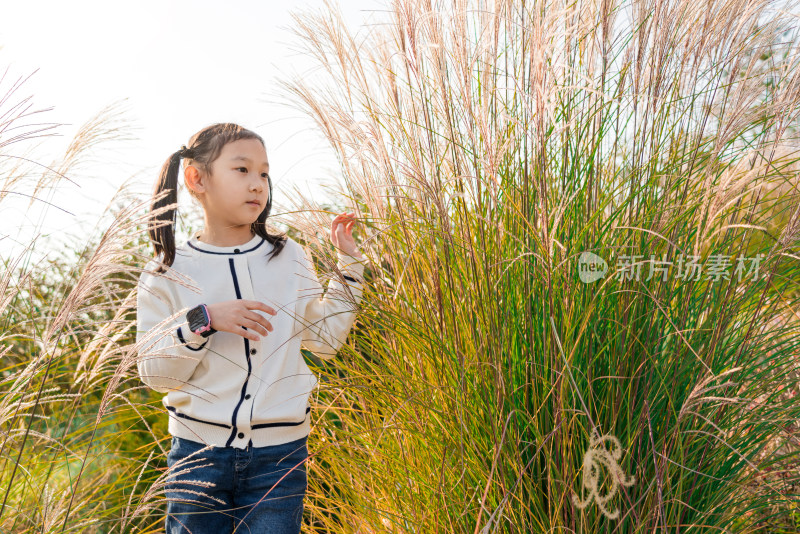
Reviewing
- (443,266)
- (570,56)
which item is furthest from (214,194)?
(570,56)

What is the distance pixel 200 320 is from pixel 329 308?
37cm

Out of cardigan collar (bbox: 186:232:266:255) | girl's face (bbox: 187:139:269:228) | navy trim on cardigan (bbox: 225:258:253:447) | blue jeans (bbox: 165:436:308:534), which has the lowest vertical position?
blue jeans (bbox: 165:436:308:534)

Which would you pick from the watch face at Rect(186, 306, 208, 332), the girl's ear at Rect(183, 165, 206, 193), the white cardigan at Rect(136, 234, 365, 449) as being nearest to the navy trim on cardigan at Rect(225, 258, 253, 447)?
the white cardigan at Rect(136, 234, 365, 449)

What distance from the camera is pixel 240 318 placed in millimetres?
1663

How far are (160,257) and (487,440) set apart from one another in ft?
3.52

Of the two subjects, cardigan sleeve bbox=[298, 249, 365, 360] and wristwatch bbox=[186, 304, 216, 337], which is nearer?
wristwatch bbox=[186, 304, 216, 337]

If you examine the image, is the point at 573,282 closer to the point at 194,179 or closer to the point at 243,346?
the point at 243,346

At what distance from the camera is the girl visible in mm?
1717

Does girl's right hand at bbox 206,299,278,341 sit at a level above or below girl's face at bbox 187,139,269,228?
below

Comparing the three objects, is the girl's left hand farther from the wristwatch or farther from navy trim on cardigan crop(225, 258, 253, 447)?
the wristwatch

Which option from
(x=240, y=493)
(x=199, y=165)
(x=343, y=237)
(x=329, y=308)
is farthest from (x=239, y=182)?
(x=240, y=493)

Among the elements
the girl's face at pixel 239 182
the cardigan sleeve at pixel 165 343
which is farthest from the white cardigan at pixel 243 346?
the girl's face at pixel 239 182

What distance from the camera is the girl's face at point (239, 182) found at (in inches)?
73.1

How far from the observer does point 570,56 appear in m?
1.80
